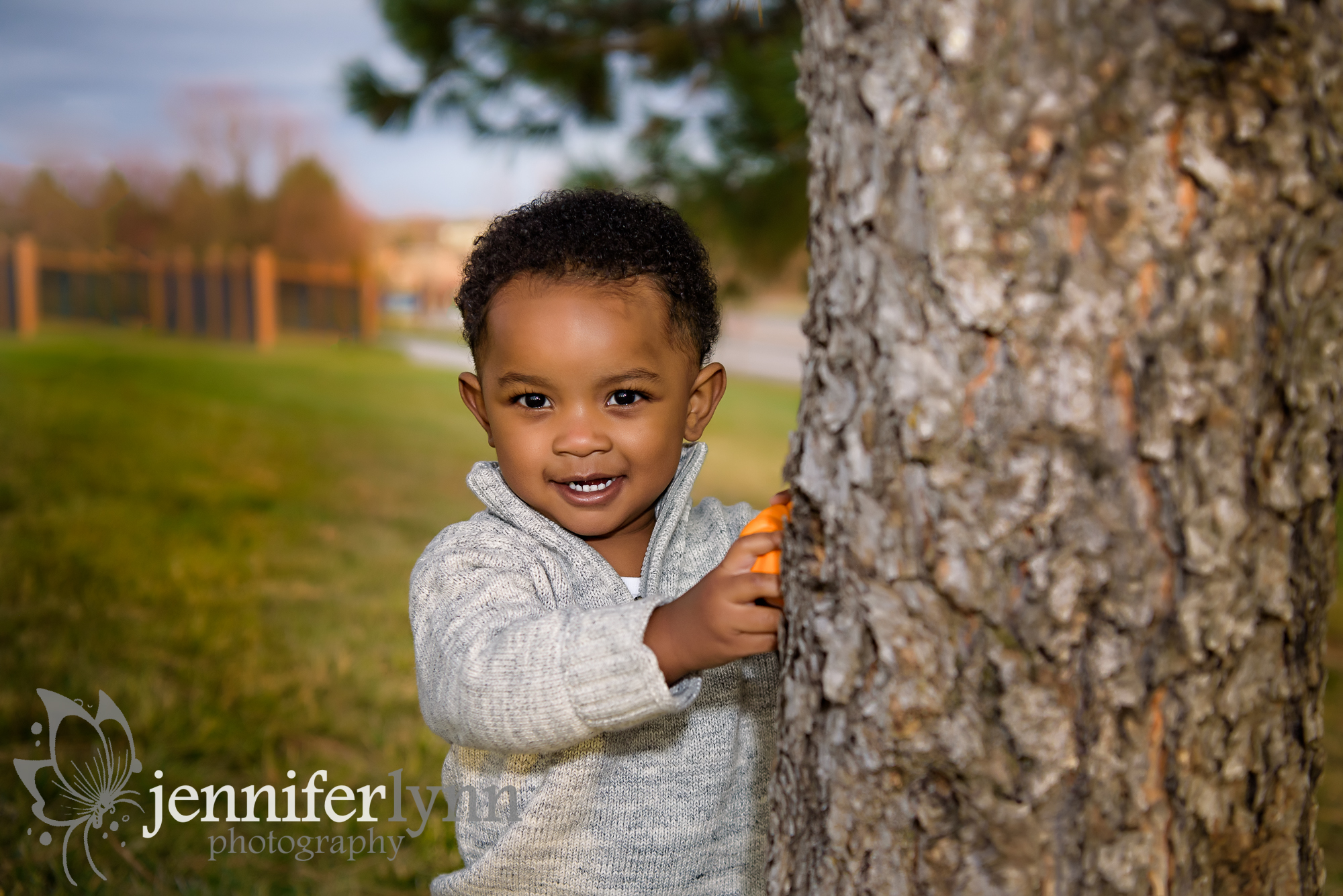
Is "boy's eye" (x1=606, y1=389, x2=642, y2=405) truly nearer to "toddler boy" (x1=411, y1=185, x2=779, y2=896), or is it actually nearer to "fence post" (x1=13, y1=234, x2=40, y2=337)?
"toddler boy" (x1=411, y1=185, x2=779, y2=896)

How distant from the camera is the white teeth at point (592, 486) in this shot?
1.15 meters

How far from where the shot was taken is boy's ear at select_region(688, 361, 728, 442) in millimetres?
1244

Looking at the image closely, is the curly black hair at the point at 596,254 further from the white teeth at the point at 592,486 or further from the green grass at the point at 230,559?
the green grass at the point at 230,559

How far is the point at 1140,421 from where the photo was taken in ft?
2.20

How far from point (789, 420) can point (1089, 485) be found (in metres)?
6.10

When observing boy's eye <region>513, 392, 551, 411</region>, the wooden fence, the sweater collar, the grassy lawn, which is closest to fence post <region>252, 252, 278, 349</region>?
the wooden fence

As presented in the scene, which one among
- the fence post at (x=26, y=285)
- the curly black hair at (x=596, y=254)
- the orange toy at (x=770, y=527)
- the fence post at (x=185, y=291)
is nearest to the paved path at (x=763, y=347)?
the fence post at (x=185, y=291)

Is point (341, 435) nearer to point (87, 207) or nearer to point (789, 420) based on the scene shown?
point (87, 207)

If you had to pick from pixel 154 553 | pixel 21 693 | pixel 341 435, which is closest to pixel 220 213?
pixel 341 435

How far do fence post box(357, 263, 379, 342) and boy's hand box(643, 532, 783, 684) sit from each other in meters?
5.11

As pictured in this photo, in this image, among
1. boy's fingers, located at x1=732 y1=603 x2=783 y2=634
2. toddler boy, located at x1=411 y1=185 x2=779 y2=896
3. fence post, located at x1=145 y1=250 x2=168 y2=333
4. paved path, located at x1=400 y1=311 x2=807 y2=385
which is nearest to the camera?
boy's fingers, located at x1=732 y1=603 x2=783 y2=634

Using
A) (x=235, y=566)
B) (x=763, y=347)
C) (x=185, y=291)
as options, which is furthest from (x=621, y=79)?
(x=763, y=347)

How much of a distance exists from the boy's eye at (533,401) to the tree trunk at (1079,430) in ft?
1.42

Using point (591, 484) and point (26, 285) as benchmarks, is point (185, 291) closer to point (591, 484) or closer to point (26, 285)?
point (26, 285)
